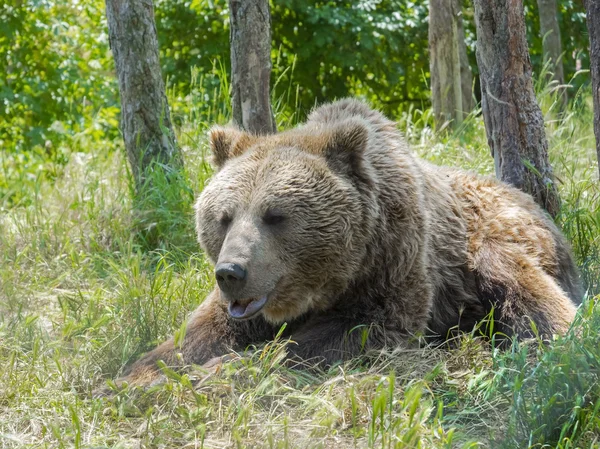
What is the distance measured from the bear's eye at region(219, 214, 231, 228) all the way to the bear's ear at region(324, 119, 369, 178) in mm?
606

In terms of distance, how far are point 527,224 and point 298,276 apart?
5.40ft

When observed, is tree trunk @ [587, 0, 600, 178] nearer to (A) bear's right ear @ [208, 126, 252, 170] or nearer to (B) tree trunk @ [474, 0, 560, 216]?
(B) tree trunk @ [474, 0, 560, 216]

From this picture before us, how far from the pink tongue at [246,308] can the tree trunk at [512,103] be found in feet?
7.99

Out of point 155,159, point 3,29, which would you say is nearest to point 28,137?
point 3,29

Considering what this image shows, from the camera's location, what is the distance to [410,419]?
3201 mm

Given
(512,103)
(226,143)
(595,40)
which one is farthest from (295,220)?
(512,103)

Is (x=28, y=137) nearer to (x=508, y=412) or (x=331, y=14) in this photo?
(x=331, y=14)

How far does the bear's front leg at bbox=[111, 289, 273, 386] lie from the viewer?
450cm

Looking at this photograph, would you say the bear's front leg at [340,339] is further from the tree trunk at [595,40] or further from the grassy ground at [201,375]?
the tree trunk at [595,40]

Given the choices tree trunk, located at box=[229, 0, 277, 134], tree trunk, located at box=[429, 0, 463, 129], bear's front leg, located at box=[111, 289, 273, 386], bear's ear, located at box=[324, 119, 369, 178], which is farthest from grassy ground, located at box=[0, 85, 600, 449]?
tree trunk, located at box=[429, 0, 463, 129]

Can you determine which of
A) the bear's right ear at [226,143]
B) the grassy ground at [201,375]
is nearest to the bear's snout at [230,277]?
the grassy ground at [201,375]

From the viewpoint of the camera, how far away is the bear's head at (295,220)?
4238mm

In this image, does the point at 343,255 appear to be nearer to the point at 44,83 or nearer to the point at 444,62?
the point at 444,62

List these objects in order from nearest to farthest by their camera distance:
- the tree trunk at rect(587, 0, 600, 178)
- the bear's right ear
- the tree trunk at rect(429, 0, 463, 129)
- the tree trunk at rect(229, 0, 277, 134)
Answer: the tree trunk at rect(587, 0, 600, 178) < the bear's right ear < the tree trunk at rect(229, 0, 277, 134) < the tree trunk at rect(429, 0, 463, 129)
